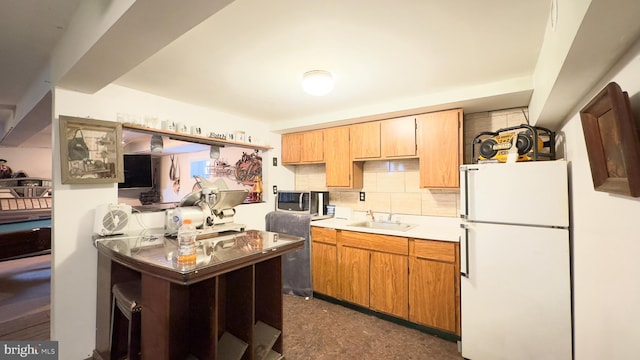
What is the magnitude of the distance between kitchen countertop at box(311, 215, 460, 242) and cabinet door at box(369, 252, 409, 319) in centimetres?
24

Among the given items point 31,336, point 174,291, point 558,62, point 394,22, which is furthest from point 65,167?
point 558,62

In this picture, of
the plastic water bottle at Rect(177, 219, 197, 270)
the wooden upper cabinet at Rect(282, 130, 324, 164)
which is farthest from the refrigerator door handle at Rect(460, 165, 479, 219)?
the plastic water bottle at Rect(177, 219, 197, 270)

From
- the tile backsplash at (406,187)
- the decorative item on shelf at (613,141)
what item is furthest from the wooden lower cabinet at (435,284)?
the decorative item on shelf at (613,141)

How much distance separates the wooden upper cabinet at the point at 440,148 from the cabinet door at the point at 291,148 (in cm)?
163

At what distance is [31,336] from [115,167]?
1.78 meters

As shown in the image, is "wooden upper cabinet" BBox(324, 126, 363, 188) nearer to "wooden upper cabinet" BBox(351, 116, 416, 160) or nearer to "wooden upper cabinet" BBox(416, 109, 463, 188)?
"wooden upper cabinet" BBox(351, 116, 416, 160)

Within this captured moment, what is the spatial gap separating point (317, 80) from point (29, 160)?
654cm

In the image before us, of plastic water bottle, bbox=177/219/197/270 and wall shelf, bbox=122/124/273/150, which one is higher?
wall shelf, bbox=122/124/273/150

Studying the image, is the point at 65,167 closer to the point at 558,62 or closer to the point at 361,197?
the point at 361,197

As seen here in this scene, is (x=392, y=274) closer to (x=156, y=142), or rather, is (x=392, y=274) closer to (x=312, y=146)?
(x=312, y=146)

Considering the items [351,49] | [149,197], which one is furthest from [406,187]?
[149,197]

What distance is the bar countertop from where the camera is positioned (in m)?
1.21

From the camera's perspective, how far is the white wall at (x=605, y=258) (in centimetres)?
93

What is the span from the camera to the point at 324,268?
9.77 ft
